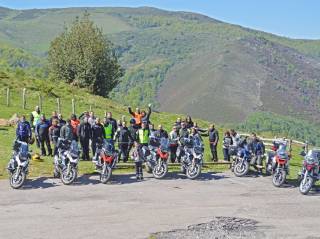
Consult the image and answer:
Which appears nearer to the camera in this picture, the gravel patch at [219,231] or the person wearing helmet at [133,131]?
the gravel patch at [219,231]

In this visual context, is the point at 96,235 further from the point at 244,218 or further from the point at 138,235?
the point at 244,218

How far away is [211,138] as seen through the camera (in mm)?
25594

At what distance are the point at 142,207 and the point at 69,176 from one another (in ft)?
12.0

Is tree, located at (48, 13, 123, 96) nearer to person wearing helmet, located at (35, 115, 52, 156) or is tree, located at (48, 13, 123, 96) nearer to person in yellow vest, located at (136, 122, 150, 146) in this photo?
person wearing helmet, located at (35, 115, 52, 156)

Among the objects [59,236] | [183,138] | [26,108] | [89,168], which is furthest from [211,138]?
[26,108]

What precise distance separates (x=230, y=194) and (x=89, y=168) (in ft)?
19.2

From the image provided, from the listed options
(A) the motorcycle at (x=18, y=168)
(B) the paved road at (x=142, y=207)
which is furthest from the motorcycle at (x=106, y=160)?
(A) the motorcycle at (x=18, y=168)

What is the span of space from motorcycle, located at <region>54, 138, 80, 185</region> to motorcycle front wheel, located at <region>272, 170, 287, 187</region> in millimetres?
7330

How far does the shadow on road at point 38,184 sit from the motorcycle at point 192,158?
17.3ft

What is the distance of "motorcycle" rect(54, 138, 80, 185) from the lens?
1942 cm

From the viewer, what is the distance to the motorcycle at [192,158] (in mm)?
21844

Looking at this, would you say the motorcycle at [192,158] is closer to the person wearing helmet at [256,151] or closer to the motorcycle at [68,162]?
the person wearing helmet at [256,151]

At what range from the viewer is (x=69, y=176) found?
1952 cm

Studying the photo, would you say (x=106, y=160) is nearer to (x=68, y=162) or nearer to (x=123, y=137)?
(x=68, y=162)
